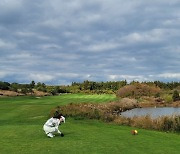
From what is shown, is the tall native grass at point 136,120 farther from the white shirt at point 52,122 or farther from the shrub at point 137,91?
the shrub at point 137,91

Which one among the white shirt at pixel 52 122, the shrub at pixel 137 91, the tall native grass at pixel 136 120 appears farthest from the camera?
the shrub at pixel 137 91

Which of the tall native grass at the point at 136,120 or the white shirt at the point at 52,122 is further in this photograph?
the tall native grass at the point at 136,120

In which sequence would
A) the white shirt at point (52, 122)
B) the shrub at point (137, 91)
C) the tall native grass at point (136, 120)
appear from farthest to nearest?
the shrub at point (137, 91) → the tall native grass at point (136, 120) → the white shirt at point (52, 122)

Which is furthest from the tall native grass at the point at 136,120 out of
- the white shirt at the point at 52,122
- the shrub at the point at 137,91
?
the shrub at the point at 137,91

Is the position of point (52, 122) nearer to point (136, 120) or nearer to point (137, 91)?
point (136, 120)

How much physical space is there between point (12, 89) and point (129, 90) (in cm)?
3865

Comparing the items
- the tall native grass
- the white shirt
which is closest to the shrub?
the tall native grass

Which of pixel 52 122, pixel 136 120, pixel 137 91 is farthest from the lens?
pixel 137 91

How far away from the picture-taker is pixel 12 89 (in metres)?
103

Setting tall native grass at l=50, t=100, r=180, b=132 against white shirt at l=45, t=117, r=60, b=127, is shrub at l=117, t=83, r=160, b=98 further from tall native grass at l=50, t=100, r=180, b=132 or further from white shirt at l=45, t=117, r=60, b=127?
white shirt at l=45, t=117, r=60, b=127

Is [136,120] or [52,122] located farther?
[136,120]

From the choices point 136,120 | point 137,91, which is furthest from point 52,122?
point 137,91

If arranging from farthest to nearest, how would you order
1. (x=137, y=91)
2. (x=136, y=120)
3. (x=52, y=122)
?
(x=137, y=91) → (x=136, y=120) → (x=52, y=122)

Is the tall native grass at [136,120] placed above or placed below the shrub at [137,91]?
below
